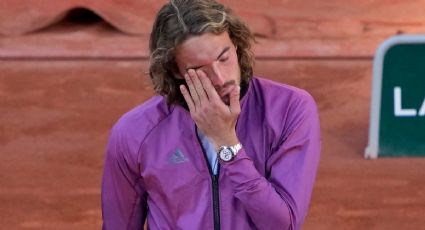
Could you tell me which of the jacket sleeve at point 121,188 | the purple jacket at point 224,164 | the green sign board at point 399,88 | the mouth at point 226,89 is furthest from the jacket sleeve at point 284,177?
the green sign board at point 399,88

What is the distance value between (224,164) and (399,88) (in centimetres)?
129

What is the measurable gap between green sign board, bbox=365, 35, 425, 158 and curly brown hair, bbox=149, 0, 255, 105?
1.10 m

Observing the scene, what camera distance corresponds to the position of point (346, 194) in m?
3.09

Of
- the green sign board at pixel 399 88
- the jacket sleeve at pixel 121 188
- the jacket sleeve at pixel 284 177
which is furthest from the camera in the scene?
the green sign board at pixel 399 88

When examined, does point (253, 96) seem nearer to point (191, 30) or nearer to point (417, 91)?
point (191, 30)

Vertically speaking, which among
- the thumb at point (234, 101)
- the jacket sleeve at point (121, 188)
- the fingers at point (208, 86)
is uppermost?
the fingers at point (208, 86)

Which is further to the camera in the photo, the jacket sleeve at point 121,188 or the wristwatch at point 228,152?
the jacket sleeve at point 121,188

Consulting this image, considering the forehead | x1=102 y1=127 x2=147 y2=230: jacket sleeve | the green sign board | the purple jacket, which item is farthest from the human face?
the green sign board

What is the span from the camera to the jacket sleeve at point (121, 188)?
1968 millimetres

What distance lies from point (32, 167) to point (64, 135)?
170 mm

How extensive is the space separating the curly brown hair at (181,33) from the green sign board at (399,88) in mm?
1103

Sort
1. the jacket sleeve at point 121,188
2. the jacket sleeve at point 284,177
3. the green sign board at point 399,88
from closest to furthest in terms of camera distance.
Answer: the jacket sleeve at point 284,177
the jacket sleeve at point 121,188
the green sign board at point 399,88

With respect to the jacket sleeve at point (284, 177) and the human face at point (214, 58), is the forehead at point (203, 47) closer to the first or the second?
→ the human face at point (214, 58)

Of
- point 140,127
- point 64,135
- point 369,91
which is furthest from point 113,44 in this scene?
point 140,127
